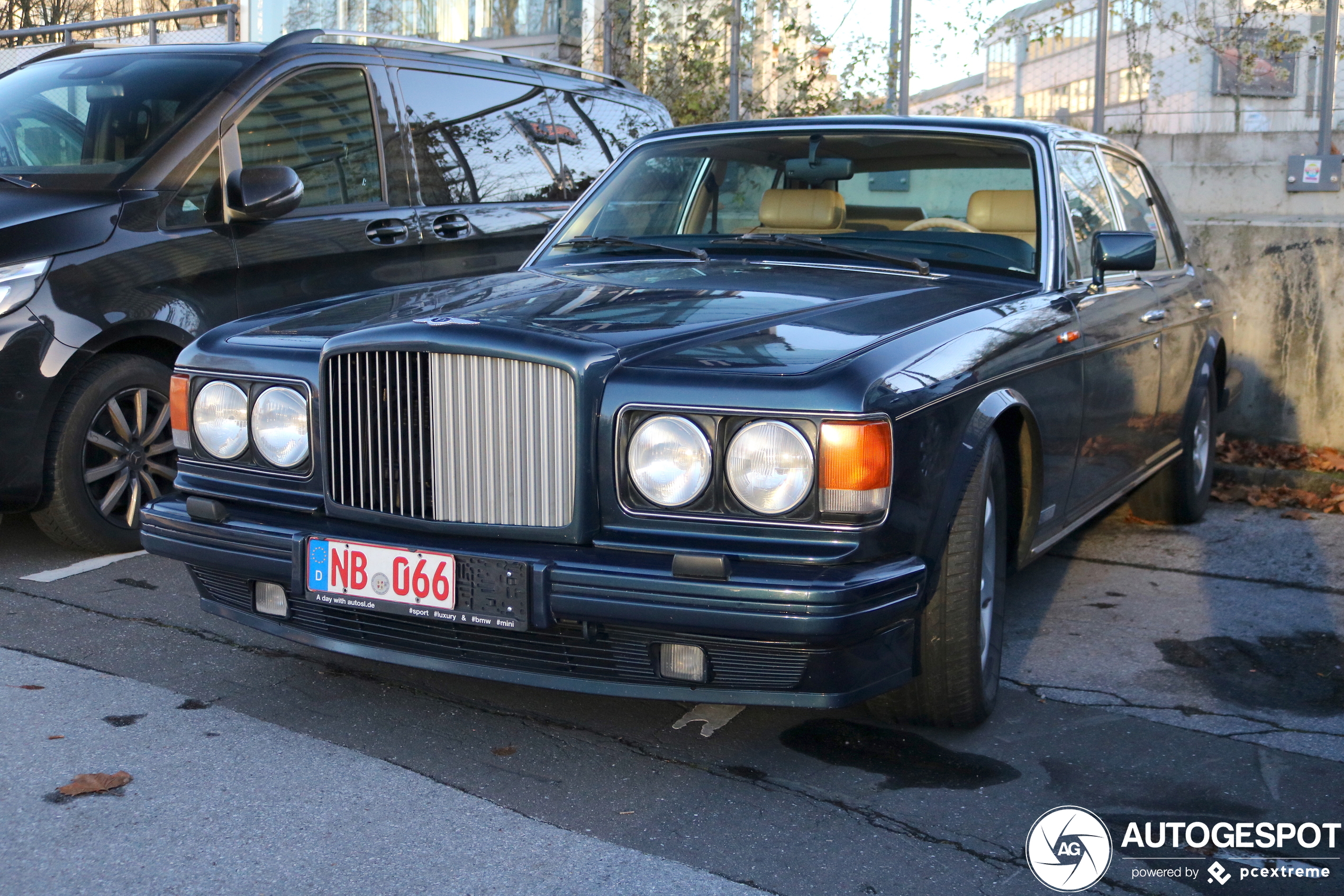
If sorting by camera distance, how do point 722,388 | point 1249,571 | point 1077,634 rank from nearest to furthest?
point 722,388
point 1077,634
point 1249,571

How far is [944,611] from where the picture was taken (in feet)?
10.4

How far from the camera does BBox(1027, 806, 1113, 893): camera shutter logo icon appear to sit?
2.68m

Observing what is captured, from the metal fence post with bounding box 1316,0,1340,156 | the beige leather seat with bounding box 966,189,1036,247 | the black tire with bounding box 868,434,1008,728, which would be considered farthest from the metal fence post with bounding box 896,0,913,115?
the black tire with bounding box 868,434,1008,728

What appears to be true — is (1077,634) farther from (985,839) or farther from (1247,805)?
(985,839)

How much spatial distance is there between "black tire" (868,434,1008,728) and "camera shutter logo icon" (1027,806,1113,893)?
0.39m

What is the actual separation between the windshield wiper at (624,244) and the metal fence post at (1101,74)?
20.3ft

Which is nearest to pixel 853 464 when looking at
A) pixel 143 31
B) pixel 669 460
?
pixel 669 460

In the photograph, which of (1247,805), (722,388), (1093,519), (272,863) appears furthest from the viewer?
(1093,519)

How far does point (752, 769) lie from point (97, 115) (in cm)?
401

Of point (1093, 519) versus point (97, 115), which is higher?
point (97, 115)

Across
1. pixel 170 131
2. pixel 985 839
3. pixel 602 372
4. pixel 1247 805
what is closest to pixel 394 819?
pixel 602 372

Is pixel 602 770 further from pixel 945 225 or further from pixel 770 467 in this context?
pixel 945 225

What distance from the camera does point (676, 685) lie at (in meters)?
2.95

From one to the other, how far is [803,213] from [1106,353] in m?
1.08
